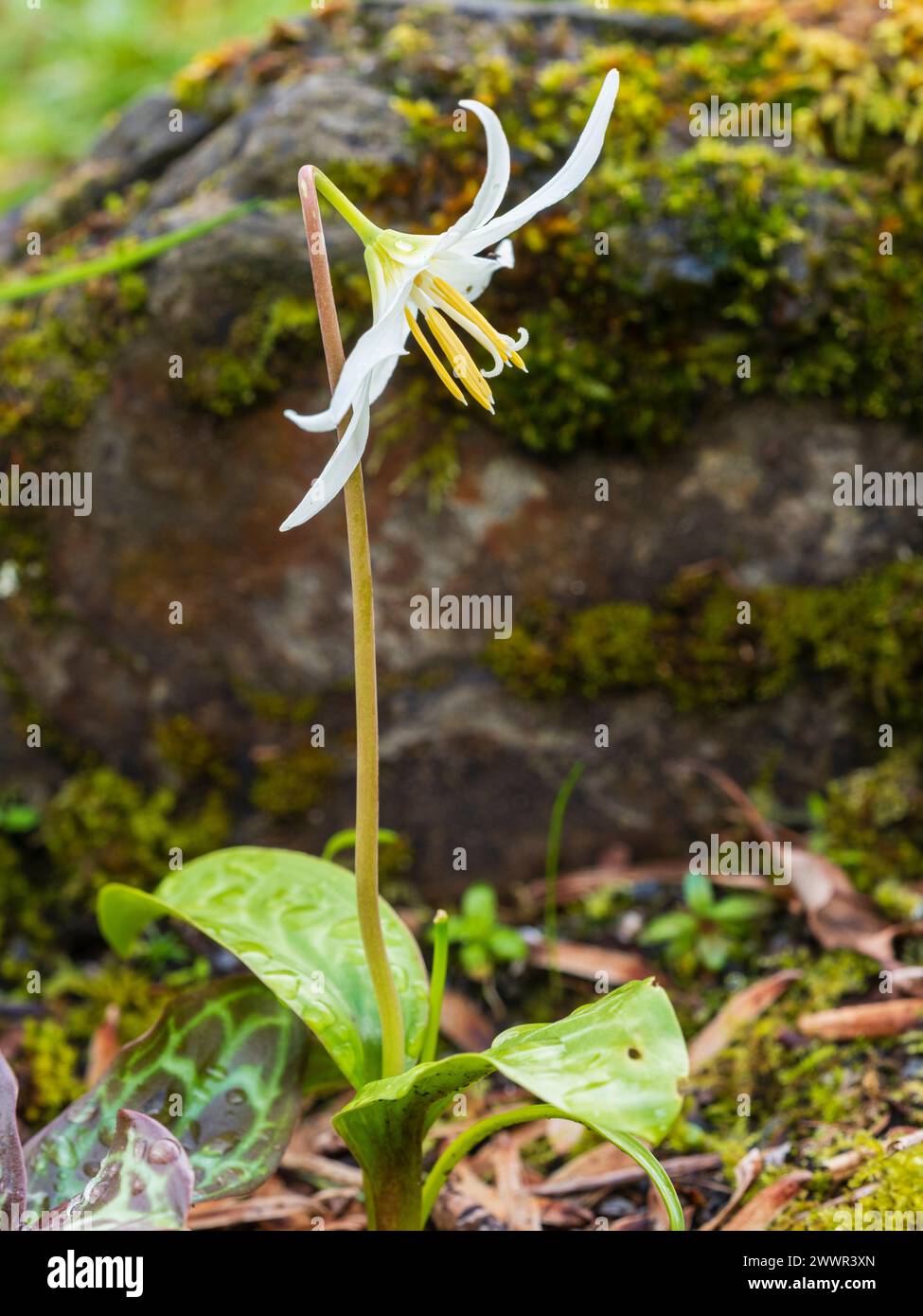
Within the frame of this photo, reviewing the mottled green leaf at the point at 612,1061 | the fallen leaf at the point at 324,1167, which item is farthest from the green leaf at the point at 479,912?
the mottled green leaf at the point at 612,1061

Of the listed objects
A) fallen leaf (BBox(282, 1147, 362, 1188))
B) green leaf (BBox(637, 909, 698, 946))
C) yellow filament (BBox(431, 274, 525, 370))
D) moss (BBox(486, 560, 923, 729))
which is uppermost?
yellow filament (BBox(431, 274, 525, 370))

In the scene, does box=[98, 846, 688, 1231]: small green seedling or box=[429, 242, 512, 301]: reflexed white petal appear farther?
box=[429, 242, 512, 301]: reflexed white petal

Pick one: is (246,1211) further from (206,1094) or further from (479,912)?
(479,912)

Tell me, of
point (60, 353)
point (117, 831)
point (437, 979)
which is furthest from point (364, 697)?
point (60, 353)

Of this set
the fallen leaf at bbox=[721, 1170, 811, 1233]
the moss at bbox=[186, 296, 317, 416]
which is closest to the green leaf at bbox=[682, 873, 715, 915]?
the fallen leaf at bbox=[721, 1170, 811, 1233]

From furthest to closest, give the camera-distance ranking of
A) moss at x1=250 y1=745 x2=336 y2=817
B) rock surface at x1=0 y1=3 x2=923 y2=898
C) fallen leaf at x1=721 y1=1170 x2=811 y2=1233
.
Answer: moss at x1=250 y1=745 x2=336 y2=817 → rock surface at x1=0 y1=3 x2=923 y2=898 → fallen leaf at x1=721 y1=1170 x2=811 y2=1233

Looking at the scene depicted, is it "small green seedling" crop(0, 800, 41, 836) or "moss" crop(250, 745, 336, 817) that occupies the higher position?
"moss" crop(250, 745, 336, 817)

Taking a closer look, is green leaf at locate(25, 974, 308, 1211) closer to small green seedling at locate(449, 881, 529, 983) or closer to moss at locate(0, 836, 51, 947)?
small green seedling at locate(449, 881, 529, 983)

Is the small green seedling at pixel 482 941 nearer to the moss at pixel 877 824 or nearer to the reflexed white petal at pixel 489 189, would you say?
the moss at pixel 877 824
